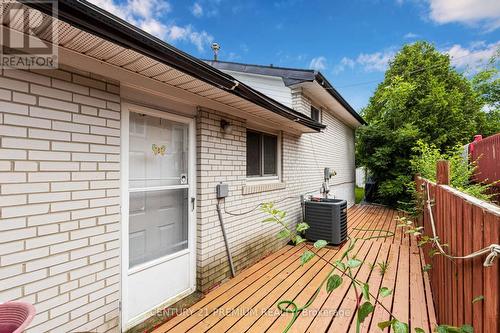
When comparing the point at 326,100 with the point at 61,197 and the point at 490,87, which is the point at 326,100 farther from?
the point at 490,87

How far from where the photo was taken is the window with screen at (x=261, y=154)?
4.55 metres

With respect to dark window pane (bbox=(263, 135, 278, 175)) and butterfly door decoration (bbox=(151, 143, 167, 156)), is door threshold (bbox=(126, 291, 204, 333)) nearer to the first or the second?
butterfly door decoration (bbox=(151, 143, 167, 156))

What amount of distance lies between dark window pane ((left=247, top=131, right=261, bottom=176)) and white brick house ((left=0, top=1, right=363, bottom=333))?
13.5 inches

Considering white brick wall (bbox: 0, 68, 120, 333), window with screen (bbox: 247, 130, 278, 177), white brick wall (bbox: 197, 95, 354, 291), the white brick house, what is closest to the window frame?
window with screen (bbox: 247, 130, 278, 177)

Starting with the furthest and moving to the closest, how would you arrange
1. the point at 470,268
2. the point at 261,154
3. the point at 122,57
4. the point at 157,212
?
the point at 261,154 → the point at 157,212 → the point at 122,57 → the point at 470,268

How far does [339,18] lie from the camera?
11.5 metres

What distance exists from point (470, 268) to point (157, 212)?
2.64 metres

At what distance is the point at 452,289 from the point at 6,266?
3051mm

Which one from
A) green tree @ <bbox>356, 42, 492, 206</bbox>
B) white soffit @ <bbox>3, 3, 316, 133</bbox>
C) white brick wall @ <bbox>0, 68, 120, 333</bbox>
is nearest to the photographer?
white soffit @ <bbox>3, 3, 316, 133</bbox>

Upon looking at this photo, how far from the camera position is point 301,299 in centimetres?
310

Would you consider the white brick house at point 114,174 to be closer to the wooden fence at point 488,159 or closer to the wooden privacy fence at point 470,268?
the wooden privacy fence at point 470,268

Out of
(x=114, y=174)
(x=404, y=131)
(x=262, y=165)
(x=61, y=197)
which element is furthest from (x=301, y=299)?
(x=404, y=131)

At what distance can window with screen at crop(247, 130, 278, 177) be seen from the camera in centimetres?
455

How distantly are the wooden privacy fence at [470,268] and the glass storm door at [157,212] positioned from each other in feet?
8.42
